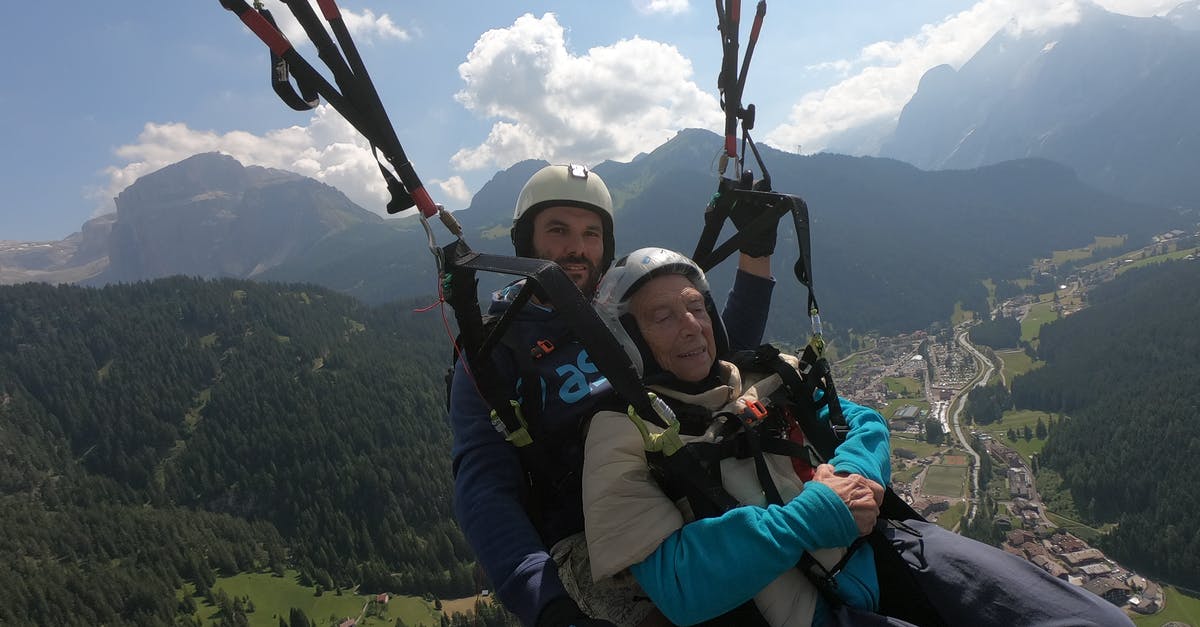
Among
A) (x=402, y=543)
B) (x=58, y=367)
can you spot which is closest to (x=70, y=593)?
(x=402, y=543)

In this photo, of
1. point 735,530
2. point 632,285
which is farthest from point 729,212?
point 735,530

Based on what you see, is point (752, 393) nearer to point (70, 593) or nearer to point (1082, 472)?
point (1082, 472)

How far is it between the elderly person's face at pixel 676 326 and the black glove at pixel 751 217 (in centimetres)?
192

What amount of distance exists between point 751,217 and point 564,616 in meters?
4.21

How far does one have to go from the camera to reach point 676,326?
3928mm

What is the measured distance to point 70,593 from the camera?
8631cm

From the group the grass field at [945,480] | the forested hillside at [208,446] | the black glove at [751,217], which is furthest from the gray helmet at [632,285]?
the grass field at [945,480]

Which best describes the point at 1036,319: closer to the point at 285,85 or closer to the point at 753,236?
the point at 753,236

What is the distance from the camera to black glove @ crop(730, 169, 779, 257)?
5.65 metres

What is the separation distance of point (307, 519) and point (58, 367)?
361 ft

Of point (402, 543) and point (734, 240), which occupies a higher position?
point (734, 240)

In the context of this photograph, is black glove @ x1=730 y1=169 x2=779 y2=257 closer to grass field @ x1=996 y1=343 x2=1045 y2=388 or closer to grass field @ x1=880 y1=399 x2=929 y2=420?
grass field @ x1=880 y1=399 x2=929 y2=420

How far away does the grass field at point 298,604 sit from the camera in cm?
7719

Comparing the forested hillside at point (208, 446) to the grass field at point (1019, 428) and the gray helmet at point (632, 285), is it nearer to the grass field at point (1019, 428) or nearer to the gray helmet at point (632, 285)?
the gray helmet at point (632, 285)
